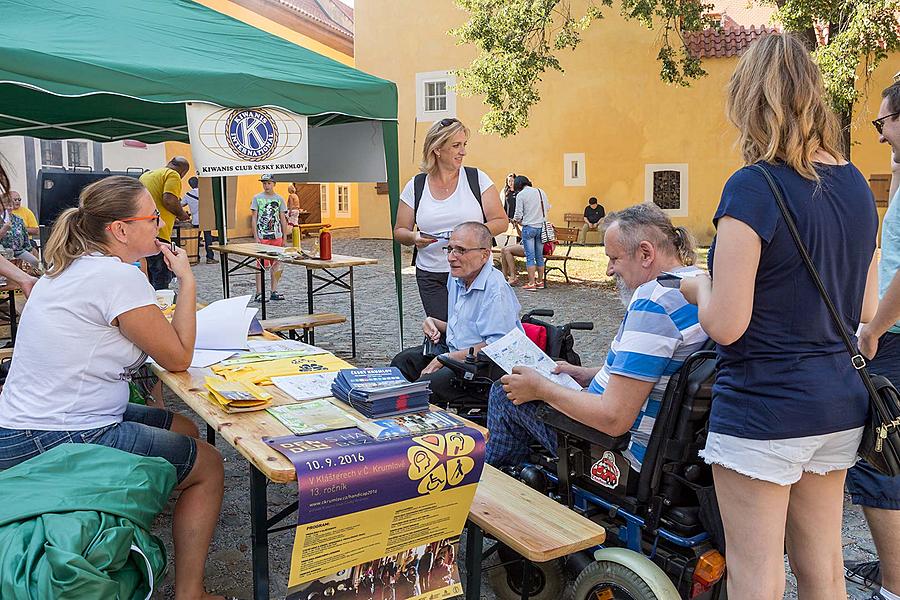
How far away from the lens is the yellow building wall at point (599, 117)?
1736 centimetres

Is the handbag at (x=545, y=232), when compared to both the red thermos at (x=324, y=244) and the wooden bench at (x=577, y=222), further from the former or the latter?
the wooden bench at (x=577, y=222)

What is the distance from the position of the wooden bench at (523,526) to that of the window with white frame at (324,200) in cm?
2121

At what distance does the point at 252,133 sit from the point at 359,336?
371cm

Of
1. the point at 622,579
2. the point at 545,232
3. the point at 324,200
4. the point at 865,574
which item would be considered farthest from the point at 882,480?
the point at 324,200

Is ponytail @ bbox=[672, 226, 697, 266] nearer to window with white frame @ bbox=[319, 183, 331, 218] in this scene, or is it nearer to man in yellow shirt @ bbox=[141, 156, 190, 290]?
man in yellow shirt @ bbox=[141, 156, 190, 290]

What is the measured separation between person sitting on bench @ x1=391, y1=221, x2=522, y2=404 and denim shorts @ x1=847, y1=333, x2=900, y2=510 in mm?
1506

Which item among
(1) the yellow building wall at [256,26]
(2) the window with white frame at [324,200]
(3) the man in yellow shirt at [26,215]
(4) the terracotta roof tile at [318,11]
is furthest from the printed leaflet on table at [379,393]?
(2) the window with white frame at [324,200]

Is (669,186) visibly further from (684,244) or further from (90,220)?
(90,220)

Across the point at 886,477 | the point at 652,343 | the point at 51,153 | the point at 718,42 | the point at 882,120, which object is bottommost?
the point at 886,477

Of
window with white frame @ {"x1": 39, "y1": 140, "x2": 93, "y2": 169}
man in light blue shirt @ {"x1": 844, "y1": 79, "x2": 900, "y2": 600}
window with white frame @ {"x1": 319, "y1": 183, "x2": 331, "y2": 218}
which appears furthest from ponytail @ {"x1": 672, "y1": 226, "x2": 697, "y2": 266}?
window with white frame @ {"x1": 319, "y1": 183, "x2": 331, "y2": 218}

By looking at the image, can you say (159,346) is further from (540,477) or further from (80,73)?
(80,73)

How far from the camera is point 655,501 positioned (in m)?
2.30

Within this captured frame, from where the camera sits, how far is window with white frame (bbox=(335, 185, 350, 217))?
78.6 feet

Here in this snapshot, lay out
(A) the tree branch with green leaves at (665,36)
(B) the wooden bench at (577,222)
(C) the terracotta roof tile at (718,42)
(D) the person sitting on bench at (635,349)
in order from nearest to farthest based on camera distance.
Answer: (D) the person sitting on bench at (635,349), (A) the tree branch with green leaves at (665,36), (C) the terracotta roof tile at (718,42), (B) the wooden bench at (577,222)
